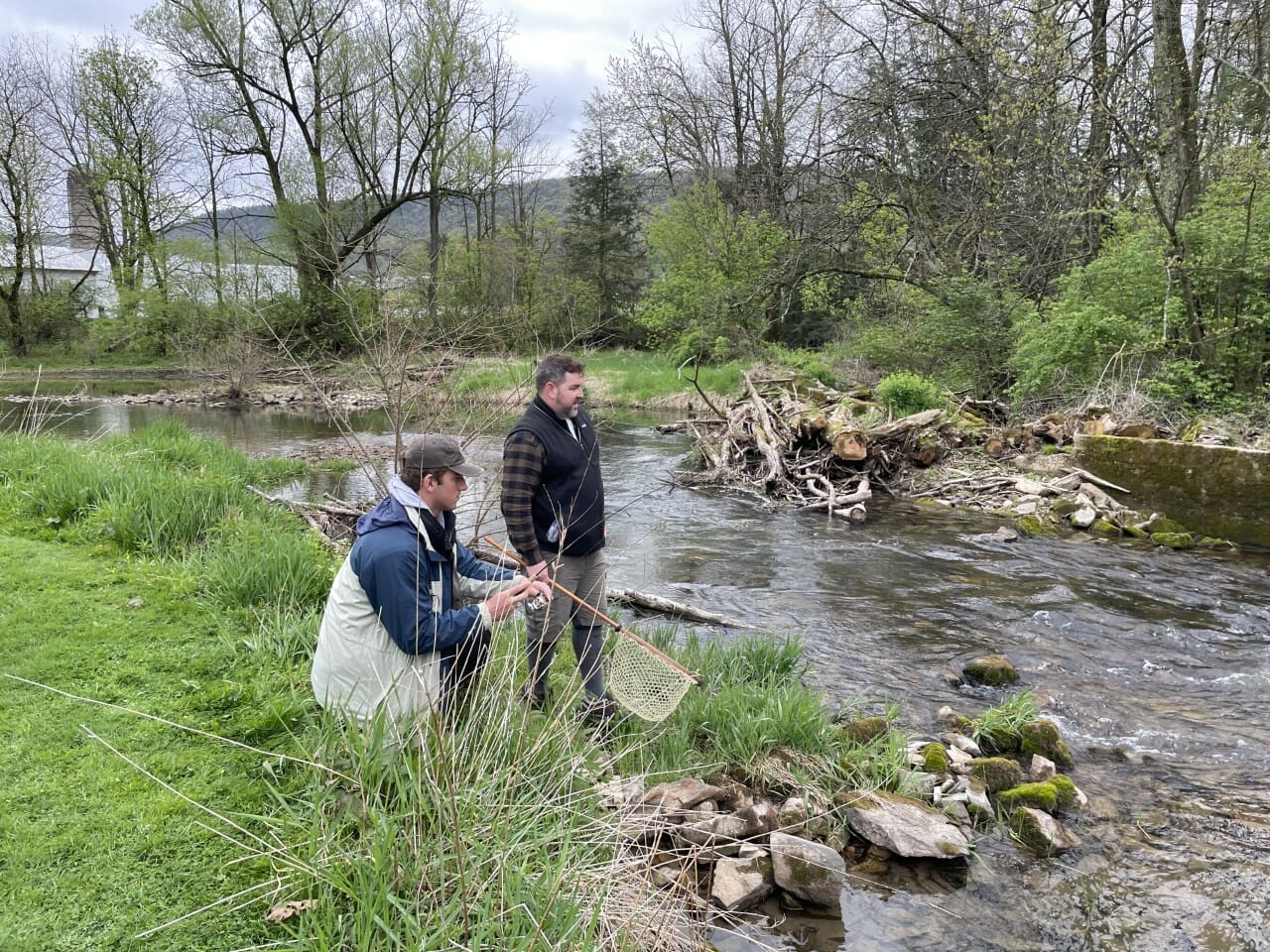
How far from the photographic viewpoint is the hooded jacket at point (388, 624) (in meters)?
2.99

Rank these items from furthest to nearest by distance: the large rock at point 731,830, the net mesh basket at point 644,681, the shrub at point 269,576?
1. the shrub at point 269,576
2. the net mesh basket at point 644,681
3. the large rock at point 731,830

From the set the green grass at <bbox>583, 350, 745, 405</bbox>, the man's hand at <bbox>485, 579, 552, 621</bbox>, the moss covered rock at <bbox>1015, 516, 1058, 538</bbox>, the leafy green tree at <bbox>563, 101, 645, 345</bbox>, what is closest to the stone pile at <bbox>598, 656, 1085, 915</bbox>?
the man's hand at <bbox>485, 579, 552, 621</bbox>

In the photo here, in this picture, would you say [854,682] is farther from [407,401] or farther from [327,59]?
[327,59]

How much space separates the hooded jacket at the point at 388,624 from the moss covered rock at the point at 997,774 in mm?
2874

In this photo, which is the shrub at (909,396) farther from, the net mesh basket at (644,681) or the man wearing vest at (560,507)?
the net mesh basket at (644,681)

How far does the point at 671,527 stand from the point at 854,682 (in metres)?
4.97

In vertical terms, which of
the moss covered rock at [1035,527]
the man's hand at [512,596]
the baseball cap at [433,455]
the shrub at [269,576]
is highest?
the baseball cap at [433,455]

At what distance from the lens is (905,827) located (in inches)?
144

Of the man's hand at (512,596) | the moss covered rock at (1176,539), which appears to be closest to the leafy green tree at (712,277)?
the moss covered rock at (1176,539)

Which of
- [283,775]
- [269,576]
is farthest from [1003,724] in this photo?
[269,576]

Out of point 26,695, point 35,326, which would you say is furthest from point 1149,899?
point 35,326

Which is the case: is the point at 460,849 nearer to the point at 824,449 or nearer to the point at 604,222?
the point at 824,449

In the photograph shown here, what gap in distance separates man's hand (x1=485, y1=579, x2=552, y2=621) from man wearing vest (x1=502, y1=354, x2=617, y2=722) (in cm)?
57

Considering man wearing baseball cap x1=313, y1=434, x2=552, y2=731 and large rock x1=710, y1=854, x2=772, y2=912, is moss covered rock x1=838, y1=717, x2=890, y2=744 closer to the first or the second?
large rock x1=710, y1=854, x2=772, y2=912
